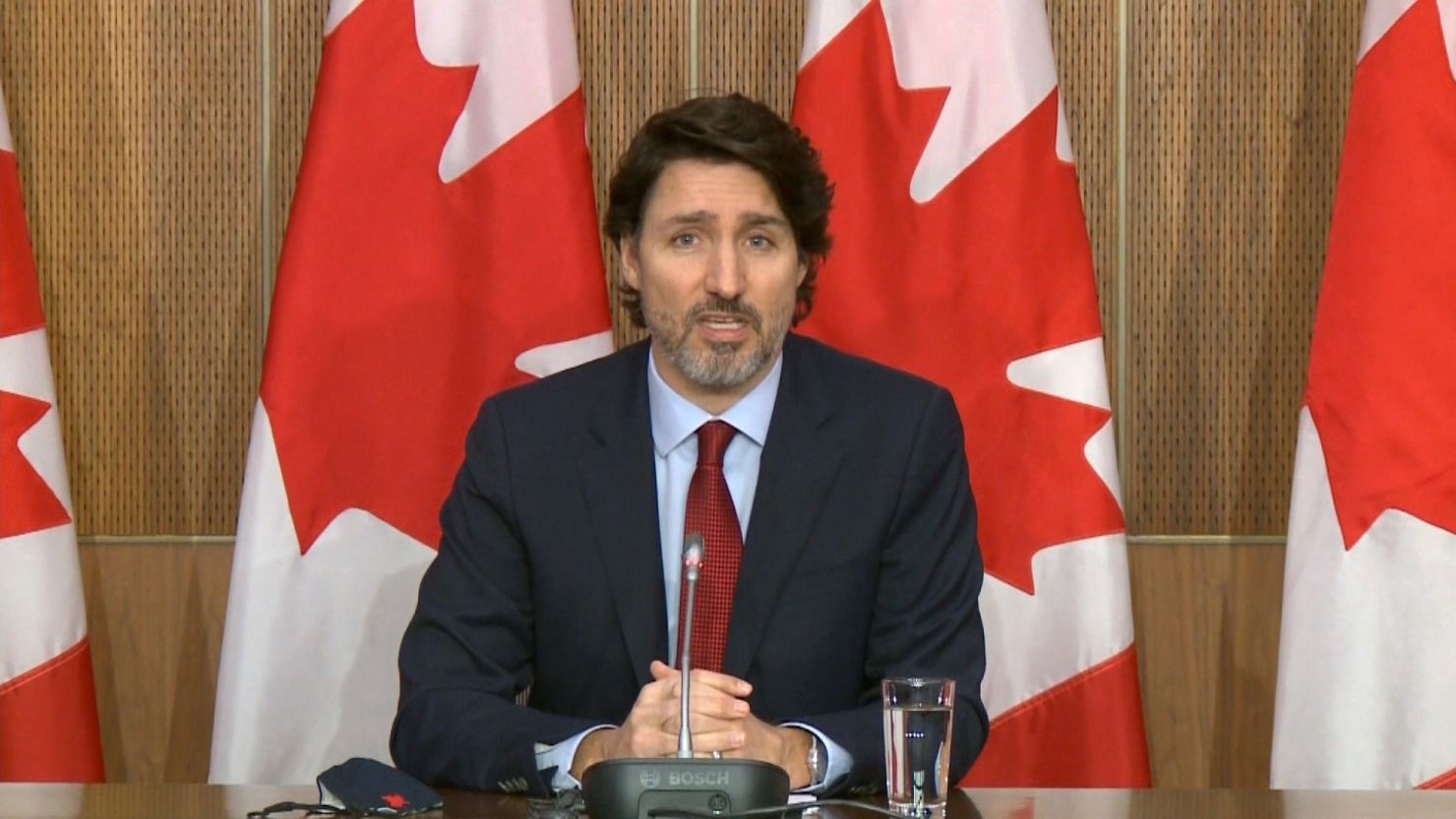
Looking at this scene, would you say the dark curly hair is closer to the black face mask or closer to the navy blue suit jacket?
the navy blue suit jacket

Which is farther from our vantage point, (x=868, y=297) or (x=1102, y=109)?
(x=1102, y=109)

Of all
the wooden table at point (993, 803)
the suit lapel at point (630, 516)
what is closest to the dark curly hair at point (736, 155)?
the suit lapel at point (630, 516)

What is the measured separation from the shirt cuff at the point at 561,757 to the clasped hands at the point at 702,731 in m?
0.01

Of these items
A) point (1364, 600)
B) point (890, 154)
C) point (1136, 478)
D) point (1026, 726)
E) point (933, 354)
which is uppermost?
point (890, 154)

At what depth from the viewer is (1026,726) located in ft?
9.34

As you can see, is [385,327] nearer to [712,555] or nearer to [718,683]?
[712,555]

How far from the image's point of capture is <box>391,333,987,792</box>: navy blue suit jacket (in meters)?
2.30

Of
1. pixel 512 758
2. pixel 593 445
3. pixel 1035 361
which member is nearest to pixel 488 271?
pixel 593 445

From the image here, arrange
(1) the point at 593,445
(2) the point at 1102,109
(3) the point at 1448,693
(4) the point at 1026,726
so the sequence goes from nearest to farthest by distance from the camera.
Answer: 1. (1) the point at 593,445
2. (3) the point at 1448,693
3. (4) the point at 1026,726
4. (2) the point at 1102,109

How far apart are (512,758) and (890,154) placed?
1378 mm

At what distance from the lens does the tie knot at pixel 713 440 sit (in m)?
2.42

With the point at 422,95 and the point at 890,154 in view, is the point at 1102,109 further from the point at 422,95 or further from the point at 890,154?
the point at 422,95

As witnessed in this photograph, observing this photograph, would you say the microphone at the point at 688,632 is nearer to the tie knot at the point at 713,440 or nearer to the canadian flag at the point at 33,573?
the tie knot at the point at 713,440

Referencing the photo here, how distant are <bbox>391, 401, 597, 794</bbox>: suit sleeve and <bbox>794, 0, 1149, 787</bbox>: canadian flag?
2.64 ft
